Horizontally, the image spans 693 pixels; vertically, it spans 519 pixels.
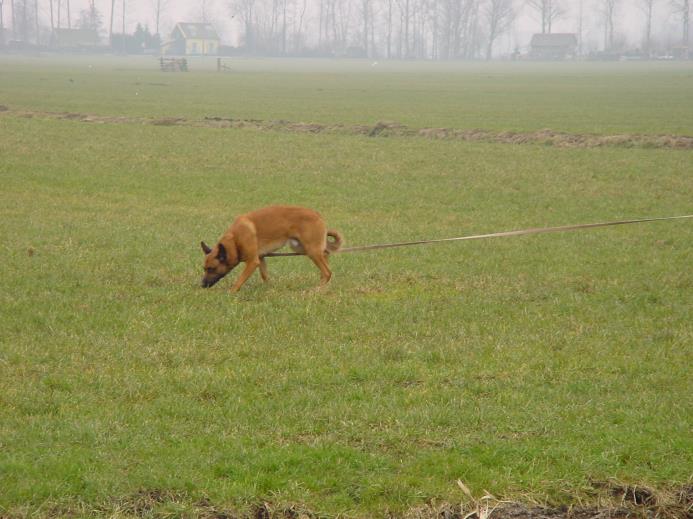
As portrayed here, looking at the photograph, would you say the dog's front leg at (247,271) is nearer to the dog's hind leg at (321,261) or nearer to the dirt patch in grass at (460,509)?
the dog's hind leg at (321,261)

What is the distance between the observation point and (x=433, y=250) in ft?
47.3

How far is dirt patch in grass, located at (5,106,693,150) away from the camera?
31359mm

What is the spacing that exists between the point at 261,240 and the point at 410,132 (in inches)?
956

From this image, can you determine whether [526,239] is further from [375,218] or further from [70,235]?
[70,235]

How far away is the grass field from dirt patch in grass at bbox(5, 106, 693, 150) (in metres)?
9.97

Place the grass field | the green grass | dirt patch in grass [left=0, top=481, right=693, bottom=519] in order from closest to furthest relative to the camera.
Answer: dirt patch in grass [left=0, top=481, right=693, bottom=519] → the grass field → the green grass

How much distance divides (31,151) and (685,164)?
17143mm

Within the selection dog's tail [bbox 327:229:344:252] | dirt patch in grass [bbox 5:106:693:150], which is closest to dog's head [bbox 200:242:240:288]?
dog's tail [bbox 327:229:344:252]

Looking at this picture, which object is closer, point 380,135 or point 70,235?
point 70,235

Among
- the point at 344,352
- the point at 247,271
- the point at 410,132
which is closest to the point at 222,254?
the point at 247,271

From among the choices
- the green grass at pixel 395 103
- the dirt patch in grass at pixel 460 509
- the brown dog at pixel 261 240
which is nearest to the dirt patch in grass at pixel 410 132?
the green grass at pixel 395 103

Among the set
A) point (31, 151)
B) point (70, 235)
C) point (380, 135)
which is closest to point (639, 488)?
point (70, 235)

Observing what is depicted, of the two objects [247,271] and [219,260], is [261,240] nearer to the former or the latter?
[247,271]

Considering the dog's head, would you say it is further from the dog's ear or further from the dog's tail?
the dog's tail
